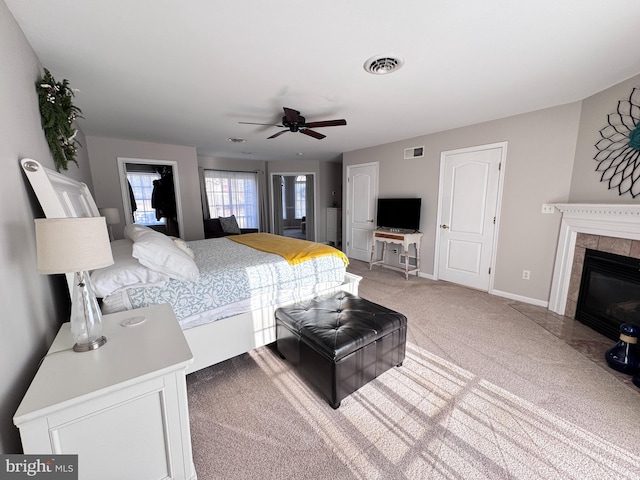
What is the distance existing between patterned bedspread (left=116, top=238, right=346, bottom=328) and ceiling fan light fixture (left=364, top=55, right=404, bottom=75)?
1.62 m

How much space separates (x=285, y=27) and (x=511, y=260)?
11.7ft

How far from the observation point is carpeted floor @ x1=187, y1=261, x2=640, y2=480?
1287mm

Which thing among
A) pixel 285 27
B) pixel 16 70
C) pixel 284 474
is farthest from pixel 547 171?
pixel 16 70

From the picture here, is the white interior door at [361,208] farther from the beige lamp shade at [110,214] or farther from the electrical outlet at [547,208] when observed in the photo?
the beige lamp shade at [110,214]

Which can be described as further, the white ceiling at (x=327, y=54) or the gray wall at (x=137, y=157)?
the gray wall at (x=137, y=157)

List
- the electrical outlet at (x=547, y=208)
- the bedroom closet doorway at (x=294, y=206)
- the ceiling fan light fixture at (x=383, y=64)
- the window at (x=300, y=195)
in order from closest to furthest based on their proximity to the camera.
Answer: the ceiling fan light fixture at (x=383, y=64)
the electrical outlet at (x=547, y=208)
the bedroom closet doorway at (x=294, y=206)
the window at (x=300, y=195)

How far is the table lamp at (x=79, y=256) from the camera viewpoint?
0.94m

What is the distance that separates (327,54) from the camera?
1.81 m

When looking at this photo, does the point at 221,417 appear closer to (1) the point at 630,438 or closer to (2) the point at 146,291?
(2) the point at 146,291

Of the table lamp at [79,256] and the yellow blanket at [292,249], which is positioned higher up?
the table lamp at [79,256]

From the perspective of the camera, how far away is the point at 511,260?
3326mm

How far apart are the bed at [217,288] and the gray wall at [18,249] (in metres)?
0.13

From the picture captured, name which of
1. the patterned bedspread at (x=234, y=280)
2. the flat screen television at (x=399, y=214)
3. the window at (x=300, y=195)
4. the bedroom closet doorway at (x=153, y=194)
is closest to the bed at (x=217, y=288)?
the patterned bedspread at (x=234, y=280)

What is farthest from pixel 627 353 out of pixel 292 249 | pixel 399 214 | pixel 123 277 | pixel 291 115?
pixel 123 277
